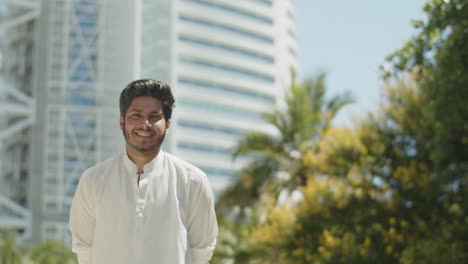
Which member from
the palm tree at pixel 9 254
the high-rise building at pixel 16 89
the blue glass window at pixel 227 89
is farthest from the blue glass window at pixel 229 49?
the palm tree at pixel 9 254

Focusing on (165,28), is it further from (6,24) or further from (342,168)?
(342,168)

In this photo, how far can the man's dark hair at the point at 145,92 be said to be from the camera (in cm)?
304

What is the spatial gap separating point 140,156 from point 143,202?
20cm

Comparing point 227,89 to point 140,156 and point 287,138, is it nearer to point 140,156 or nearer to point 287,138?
point 287,138

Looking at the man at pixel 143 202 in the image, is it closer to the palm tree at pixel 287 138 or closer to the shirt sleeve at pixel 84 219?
the shirt sleeve at pixel 84 219

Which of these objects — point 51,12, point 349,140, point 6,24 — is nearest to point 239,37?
point 51,12

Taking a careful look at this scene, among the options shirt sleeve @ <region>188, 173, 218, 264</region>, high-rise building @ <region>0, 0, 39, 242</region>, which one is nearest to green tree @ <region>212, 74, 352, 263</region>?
high-rise building @ <region>0, 0, 39, 242</region>

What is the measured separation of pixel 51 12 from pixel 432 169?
28212mm

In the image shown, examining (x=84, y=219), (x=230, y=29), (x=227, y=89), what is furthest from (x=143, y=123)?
(x=230, y=29)

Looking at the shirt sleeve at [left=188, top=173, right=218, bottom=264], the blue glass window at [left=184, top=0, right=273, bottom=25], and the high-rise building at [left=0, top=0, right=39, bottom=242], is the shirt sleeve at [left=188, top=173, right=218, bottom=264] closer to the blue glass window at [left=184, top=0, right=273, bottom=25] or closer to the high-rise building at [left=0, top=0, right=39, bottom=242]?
the high-rise building at [left=0, top=0, right=39, bottom=242]

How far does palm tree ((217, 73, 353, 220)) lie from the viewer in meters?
20.9

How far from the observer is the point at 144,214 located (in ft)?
9.98

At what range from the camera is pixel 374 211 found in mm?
13102

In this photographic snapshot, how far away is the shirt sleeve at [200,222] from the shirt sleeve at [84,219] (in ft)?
1.43
